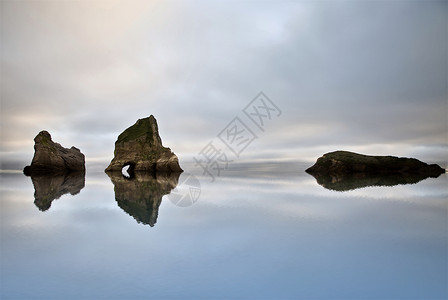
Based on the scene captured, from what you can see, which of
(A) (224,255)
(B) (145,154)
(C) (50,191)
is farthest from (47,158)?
(A) (224,255)

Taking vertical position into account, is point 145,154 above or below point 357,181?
above

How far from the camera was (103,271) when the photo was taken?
590 cm

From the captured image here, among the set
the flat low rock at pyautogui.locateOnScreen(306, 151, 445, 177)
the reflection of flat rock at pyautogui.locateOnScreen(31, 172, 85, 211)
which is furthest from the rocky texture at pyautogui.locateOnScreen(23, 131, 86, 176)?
the flat low rock at pyautogui.locateOnScreen(306, 151, 445, 177)

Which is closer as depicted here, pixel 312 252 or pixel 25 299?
pixel 25 299

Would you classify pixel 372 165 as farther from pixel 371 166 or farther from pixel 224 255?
pixel 224 255

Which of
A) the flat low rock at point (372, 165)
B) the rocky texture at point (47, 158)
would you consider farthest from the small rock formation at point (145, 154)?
the flat low rock at point (372, 165)

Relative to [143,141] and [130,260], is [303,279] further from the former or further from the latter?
[143,141]

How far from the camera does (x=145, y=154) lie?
6469 cm

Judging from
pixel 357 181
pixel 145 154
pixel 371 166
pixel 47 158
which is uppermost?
pixel 145 154

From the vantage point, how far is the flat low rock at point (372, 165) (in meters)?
56.3

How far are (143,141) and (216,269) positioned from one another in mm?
62808

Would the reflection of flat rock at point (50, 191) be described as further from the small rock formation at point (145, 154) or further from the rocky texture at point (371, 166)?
the rocky texture at point (371, 166)

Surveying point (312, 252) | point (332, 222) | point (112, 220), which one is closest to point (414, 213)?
point (332, 222)

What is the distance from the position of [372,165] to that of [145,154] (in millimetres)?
53072
